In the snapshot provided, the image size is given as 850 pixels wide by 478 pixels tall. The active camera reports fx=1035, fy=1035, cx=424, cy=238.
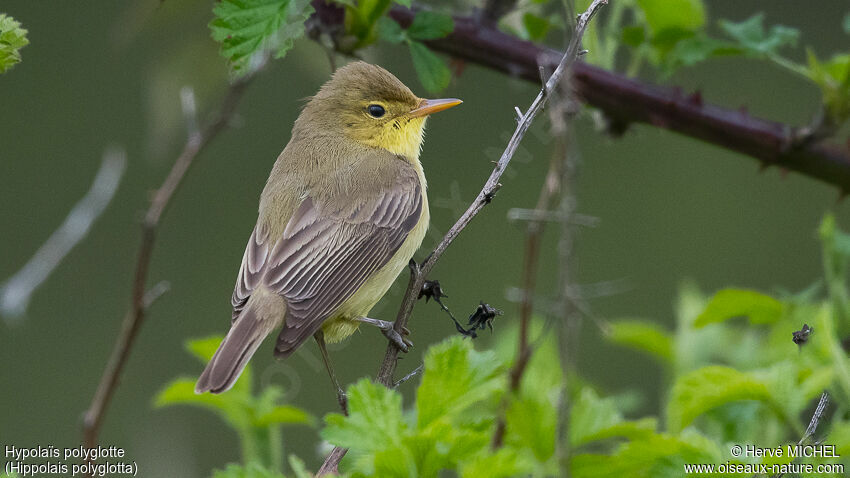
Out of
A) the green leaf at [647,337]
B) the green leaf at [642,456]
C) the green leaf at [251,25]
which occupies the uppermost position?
the green leaf at [251,25]

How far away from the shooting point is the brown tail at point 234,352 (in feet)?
7.22

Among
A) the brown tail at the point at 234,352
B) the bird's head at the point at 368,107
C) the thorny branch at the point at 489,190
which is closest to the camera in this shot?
the thorny branch at the point at 489,190

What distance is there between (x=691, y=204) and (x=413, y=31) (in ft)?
21.0

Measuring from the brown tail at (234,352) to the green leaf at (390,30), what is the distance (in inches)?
36.1

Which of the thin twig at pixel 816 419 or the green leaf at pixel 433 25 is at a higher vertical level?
the green leaf at pixel 433 25

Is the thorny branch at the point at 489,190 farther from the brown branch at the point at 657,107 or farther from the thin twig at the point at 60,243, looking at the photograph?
the thin twig at the point at 60,243

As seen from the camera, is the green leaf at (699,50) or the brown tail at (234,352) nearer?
the brown tail at (234,352)

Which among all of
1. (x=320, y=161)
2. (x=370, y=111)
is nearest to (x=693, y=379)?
(x=320, y=161)

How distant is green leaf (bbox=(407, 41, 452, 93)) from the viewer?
2.82 m

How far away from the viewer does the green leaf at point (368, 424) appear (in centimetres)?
156

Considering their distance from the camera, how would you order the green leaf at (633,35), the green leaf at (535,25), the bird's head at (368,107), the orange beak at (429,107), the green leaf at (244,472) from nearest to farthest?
the green leaf at (244,472), the green leaf at (633,35), the green leaf at (535,25), the orange beak at (429,107), the bird's head at (368,107)

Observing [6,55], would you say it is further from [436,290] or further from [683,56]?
[683,56]

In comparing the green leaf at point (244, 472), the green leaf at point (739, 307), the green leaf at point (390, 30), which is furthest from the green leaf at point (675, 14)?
the green leaf at point (244, 472)

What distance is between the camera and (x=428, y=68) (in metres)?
2.83
